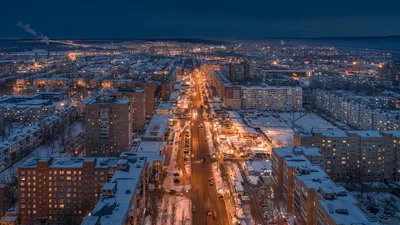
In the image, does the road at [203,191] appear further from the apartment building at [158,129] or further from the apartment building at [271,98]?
the apartment building at [271,98]

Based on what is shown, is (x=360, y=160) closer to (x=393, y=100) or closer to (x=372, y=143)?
(x=372, y=143)

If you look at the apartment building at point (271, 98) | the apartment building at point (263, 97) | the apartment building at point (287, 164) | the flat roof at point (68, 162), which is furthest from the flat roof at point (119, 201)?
the apartment building at point (271, 98)

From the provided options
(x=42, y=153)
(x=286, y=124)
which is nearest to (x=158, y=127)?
(x=42, y=153)

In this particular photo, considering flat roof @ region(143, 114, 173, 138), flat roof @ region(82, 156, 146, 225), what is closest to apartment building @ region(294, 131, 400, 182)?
flat roof @ region(82, 156, 146, 225)

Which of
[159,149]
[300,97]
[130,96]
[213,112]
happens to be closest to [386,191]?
[159,149]

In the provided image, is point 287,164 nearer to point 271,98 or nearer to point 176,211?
point 176,211

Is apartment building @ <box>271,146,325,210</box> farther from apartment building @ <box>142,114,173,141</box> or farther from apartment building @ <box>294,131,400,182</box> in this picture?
apartment building @ <box>142,114,173,141</box>

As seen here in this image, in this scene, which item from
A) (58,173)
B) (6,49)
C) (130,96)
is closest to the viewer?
(58,173)
